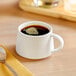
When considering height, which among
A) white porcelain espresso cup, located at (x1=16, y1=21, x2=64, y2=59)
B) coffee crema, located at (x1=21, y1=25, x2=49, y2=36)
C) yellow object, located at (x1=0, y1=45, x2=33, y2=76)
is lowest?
yellow object, located at (x1=0, y1=45, x2=33, y2=76)

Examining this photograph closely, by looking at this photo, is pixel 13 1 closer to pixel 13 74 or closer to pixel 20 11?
pixel 20 11

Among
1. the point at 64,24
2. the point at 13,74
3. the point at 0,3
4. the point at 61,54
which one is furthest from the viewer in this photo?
the point at 0,3

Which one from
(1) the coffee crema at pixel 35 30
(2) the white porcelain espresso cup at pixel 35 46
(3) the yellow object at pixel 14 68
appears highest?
(1) the coffee crema at pixel 35 30

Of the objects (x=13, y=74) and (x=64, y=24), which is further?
(x=64, y=24)

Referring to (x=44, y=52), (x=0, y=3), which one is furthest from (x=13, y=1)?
(x=44, y=52)

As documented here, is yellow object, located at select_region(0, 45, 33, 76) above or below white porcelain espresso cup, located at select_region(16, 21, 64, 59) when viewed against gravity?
below

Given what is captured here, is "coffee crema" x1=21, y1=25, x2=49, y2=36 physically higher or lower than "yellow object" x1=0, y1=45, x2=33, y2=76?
higher

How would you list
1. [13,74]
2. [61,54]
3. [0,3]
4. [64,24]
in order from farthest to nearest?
1. [0,3]
2. [64,24]
3. [61,54]
4. [13,74]

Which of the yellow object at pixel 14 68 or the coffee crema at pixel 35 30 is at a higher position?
the coffee crema at pixel 35 30
